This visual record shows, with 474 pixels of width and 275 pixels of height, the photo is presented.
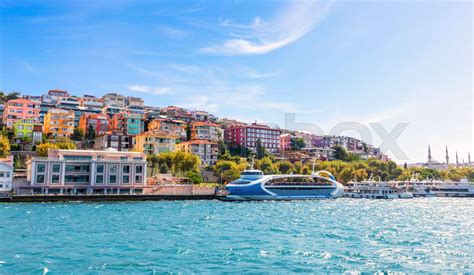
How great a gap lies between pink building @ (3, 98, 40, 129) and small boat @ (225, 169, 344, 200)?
151 feet

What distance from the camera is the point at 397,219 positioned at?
33.8m

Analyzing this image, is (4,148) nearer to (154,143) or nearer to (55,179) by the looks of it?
(55,179)

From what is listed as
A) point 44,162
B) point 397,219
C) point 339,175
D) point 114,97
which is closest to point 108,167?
point 44,162

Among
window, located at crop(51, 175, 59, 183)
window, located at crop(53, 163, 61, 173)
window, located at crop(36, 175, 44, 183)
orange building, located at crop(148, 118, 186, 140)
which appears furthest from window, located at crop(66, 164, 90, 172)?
orange building, located at crop(148, 118, 186, 140)

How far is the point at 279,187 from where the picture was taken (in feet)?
185

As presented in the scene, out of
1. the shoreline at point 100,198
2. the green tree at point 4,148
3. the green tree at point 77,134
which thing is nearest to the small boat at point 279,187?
the shoreline at point 100,198

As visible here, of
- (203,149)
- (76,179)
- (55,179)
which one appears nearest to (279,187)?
(76,179)

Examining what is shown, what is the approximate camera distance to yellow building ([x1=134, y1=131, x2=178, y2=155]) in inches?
2945

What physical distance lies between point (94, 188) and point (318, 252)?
3945 centimetres

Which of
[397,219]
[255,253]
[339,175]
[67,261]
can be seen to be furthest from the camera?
[339,175]

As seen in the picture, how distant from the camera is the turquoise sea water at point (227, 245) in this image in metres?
16.4

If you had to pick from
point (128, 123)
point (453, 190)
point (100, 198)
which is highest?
point (128, 123)

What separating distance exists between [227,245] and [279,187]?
36.4 meters

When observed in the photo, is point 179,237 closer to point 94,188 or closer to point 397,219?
point 397,219
